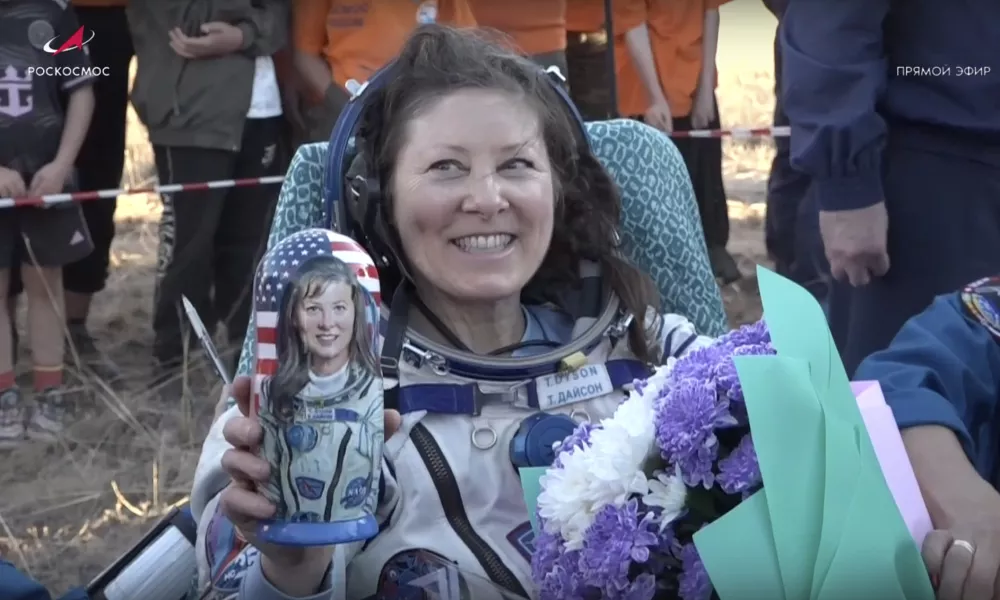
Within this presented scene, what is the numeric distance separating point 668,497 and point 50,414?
3.61 m

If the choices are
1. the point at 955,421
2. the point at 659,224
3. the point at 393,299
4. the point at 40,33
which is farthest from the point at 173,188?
the point at 955,421

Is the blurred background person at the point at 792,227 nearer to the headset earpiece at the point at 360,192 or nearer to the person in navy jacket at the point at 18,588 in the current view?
the headset earpiece at the point at 360,192

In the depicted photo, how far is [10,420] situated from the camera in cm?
409

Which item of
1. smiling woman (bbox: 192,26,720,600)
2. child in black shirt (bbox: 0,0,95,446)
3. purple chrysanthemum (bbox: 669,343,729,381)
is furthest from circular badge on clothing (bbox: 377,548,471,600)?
child in black shirt (bbox: 0,0,95,446)

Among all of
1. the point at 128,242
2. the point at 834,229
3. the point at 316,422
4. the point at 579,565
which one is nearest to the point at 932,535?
the point at 579,565

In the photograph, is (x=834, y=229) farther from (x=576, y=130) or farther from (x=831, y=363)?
(x=831, y=363)

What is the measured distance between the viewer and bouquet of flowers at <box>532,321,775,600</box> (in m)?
1.00

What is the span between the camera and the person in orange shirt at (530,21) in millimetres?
4172

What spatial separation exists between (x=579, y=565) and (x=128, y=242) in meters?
5.92

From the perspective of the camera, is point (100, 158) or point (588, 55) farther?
point (588, 55)

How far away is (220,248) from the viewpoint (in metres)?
4.63

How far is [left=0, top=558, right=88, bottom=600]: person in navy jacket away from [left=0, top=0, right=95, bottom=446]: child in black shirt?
269 centimetres

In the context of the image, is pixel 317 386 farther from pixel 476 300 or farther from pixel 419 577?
pixel 476 300

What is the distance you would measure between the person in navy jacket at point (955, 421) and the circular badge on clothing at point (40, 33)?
299 cm
